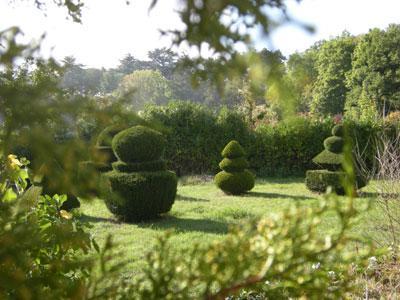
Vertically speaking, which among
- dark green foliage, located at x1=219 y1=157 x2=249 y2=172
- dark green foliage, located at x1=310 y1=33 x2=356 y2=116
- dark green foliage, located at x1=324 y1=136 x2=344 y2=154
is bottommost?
dark green foliage, located at x1=219 y1=157 x2=249 y2=172

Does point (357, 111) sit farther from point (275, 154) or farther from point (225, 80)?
point (225, 80)

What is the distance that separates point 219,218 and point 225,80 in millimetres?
8258

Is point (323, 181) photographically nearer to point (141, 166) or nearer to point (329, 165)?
point (329, 165)

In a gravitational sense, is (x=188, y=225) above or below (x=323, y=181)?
below

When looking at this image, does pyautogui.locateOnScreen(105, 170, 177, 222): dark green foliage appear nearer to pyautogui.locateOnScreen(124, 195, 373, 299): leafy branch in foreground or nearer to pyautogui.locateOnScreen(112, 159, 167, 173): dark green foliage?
pyautogui.locateOnScreen(112, 159, 167, 173): dark green foliage

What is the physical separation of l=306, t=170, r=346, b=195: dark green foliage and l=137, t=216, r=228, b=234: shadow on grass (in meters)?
4.48

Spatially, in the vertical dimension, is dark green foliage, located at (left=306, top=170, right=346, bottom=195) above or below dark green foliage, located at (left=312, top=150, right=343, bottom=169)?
below

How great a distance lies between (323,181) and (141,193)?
223 inches

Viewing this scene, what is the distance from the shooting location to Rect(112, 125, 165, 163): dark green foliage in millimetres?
9352

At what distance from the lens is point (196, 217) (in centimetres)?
944

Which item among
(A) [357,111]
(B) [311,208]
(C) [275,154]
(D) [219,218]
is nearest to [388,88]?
(A) [357,111]

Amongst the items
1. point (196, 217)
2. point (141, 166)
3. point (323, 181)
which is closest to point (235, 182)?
point (323, 181)

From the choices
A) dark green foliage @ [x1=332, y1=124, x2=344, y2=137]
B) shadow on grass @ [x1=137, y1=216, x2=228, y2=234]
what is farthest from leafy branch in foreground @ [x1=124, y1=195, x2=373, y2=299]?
dark green foliage @ [x1=332, y1=124, x2=344, y2=137]

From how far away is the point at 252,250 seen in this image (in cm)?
114
